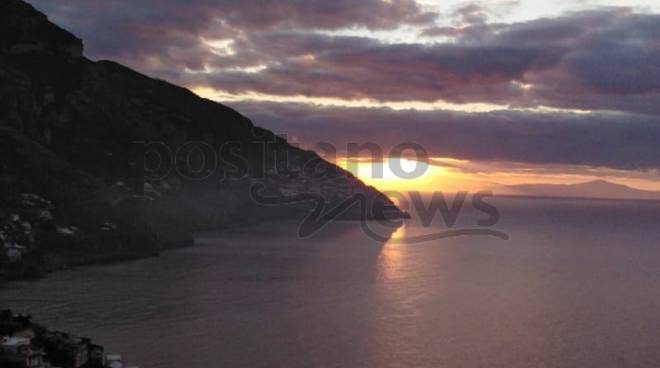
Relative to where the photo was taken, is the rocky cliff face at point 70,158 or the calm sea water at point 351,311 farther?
the rocky cliff face at point 70,158

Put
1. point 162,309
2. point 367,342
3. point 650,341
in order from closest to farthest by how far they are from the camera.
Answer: point 367,342, point 650,341, point 162,309

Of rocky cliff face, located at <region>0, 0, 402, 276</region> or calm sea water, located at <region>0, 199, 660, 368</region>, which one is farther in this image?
rocky cliff face, located at <region>0, 0, 402, 276</region>

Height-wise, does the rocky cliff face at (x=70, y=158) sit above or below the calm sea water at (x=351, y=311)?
above

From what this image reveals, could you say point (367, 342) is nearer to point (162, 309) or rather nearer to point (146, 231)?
point (162, 309)

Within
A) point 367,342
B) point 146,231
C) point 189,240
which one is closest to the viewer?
point 367,342

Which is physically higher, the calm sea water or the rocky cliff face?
the rocky cliff face

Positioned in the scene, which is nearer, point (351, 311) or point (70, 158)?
point (351, 311)

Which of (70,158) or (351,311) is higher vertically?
(70,158)

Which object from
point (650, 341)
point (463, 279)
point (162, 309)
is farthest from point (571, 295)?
point (162, 309)
